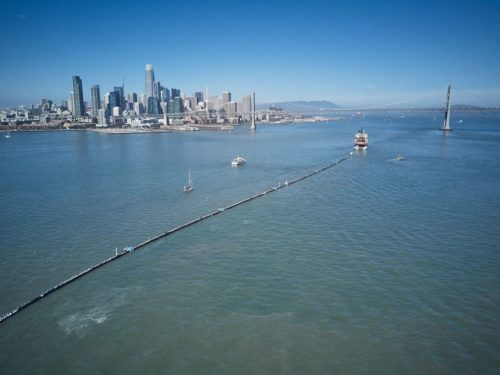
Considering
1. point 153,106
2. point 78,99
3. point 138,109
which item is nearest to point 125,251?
point 78,99

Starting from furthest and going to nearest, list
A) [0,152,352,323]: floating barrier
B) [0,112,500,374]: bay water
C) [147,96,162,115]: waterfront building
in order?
[147,96,162,115]: waterfront building → [0,152,352,323]: floating barrier → [0,112,500,374]: bay water

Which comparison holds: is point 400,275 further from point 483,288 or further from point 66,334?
point 66,334

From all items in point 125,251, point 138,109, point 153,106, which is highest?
point 153,106

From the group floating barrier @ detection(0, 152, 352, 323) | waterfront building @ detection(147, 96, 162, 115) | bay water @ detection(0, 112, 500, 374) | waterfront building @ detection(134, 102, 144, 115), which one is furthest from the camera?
waterfront building @ detection(134, 102, 144, 115)

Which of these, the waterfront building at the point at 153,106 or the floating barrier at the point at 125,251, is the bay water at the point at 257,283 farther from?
the waterfront building at the point at 153,106

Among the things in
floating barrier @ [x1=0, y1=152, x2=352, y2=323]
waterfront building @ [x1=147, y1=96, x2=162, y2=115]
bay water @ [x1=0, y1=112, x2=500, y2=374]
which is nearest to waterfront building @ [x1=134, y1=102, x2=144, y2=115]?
waterfront building @ [x1=147, y1=96, x2=162, y2=115]

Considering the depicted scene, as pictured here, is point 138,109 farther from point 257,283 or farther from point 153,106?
point 257,283

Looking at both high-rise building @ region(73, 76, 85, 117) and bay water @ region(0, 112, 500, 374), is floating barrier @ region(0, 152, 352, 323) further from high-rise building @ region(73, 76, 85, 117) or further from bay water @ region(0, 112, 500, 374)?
high-rise building @ region(73, 76, 85, 117)

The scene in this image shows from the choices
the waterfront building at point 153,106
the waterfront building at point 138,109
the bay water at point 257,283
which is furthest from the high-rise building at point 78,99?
the bay water at point 257,283
